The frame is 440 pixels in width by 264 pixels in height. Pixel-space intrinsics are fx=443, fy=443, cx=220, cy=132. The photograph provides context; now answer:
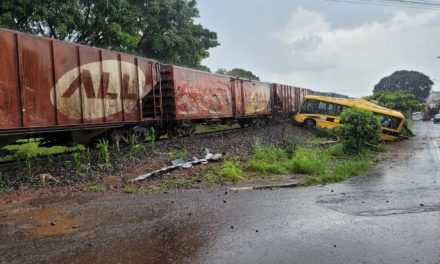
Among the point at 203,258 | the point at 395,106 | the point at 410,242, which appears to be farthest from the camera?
the point at 395,106

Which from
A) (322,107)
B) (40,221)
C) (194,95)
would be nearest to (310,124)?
(322,107)

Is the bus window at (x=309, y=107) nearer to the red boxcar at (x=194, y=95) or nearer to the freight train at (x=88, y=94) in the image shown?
the red boxcar at (x=194, y=95)

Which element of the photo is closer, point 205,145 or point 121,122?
point 121,122

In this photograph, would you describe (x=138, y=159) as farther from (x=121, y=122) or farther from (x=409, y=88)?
(x=409, y=88)

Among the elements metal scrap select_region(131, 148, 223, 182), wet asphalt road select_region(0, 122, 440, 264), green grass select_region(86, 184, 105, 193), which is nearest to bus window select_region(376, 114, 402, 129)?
metal scrap select_region(131, 148, 223, 182)

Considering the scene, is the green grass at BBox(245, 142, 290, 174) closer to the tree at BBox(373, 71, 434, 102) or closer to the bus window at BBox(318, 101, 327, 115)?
the bus window at BBox(318, 101, 327, 115)

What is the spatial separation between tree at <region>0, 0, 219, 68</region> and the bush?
519 inches

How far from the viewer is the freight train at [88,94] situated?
9.95 metres

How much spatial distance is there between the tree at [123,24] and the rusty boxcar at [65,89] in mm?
7539

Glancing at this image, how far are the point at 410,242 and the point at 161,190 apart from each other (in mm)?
4615

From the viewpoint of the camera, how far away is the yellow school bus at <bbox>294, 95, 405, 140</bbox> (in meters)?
22.7

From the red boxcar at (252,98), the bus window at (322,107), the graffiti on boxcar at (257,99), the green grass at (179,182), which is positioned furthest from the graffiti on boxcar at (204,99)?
the green grass at (179,182)

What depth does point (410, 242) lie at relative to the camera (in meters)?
5.21

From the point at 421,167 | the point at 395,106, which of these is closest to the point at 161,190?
the point at 421,167
